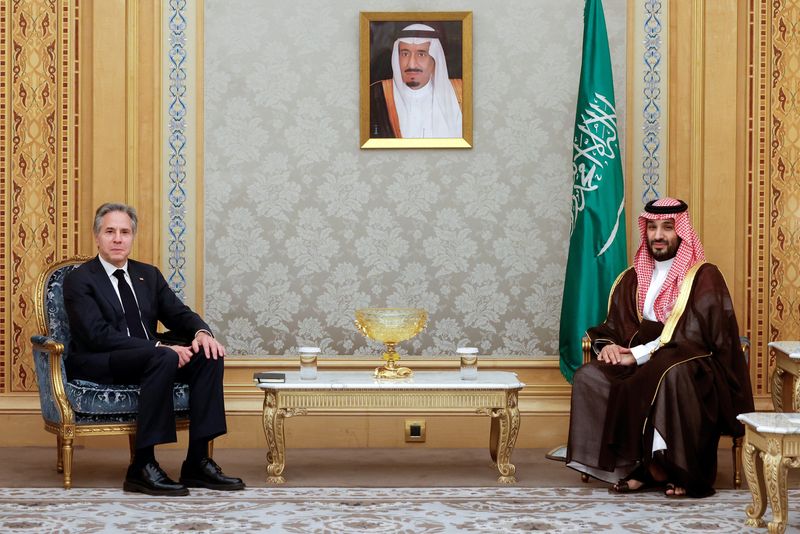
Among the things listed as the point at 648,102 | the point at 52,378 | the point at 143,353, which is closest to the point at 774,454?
the point at 648,102

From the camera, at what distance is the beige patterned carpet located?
359 cm

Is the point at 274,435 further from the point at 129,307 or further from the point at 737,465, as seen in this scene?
the point at 737,465

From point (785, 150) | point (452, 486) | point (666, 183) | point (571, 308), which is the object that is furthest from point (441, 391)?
point (785, 150)

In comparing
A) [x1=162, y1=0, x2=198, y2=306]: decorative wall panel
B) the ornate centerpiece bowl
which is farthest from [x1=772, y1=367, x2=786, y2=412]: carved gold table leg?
[x1=162, y1=0, x2=198, y2=306]: decorative wall panel

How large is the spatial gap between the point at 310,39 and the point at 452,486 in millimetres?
2535

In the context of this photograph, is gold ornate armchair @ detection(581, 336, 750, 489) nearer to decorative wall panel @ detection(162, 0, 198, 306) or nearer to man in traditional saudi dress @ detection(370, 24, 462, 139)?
man in traditional saudi dress @ detection(370, 24, 462, 139)

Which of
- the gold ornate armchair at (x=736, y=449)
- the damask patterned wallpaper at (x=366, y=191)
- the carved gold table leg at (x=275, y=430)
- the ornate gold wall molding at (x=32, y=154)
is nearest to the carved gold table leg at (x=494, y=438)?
the gold ornate armchair at (x=736, y=449)

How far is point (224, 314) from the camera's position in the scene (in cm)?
532

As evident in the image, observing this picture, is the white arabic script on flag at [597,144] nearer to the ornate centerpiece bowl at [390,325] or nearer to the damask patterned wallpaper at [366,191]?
the damask patterned wallpaper at [366,191]

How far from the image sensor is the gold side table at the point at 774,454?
11.0ft

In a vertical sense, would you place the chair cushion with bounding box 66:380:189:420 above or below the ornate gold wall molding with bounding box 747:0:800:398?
below

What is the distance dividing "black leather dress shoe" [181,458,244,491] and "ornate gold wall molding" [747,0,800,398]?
290 cm

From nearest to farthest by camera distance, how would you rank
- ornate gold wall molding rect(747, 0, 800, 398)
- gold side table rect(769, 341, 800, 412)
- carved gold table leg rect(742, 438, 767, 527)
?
carved gold table leg rect(742, 438, 767, 527), gold side table rect(769, 341, 800, 412), ornate gold wall molding rect(747, 0, 800, 398)

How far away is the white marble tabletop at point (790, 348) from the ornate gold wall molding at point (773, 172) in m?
0.40
